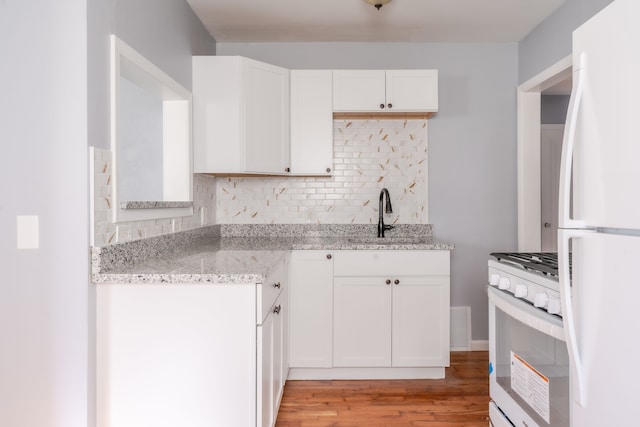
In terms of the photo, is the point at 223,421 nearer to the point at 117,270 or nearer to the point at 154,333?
the point at 154,333

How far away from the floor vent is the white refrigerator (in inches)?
86.1

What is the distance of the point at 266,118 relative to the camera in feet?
9.54

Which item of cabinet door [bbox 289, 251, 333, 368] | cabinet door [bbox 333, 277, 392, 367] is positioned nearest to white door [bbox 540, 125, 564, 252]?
cabinet door [bbox 333, 277, 392, 367]

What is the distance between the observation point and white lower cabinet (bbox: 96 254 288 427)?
1.64m

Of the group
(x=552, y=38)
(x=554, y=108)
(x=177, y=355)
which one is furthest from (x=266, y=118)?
(x=554, y=108)

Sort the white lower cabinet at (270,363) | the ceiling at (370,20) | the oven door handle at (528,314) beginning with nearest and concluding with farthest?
1. the oven door handle at (528,314)
2. the white lower cabinet at (270,363)
3. the ceiling at (370,20)

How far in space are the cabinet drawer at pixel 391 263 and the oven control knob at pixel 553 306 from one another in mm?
1350

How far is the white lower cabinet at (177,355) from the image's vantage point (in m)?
1.64

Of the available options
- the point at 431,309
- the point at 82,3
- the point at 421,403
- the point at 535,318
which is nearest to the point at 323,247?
the point at 431,309

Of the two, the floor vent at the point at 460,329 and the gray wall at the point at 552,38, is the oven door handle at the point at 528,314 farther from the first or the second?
the gray wall at the point at 552,38

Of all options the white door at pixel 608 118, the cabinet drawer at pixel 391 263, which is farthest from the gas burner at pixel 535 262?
the cabinet drawer at pixel 391 263

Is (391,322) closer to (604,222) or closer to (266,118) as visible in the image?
(266,118)

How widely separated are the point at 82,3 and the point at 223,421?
1619mm

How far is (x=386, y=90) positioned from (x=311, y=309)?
1.56 metres
